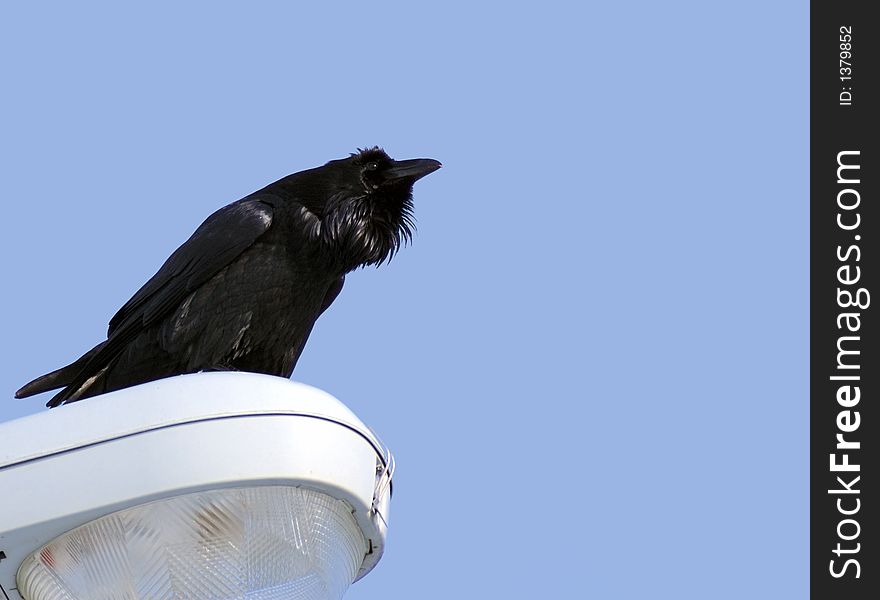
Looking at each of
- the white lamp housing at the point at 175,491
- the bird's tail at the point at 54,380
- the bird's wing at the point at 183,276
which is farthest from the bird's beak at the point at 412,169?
the white lamp housing at the point at 175,491

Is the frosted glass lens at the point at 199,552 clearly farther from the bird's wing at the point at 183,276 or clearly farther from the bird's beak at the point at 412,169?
the bird's beak at the point at 412,169

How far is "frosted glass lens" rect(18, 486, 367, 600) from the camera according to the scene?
3.41 metres

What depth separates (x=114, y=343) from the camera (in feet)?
20.4

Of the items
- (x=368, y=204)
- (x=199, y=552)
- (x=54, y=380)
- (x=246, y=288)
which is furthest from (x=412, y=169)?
(x=199, y=552)

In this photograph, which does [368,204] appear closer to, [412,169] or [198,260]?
[412,169]

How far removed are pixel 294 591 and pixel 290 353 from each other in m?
2.80

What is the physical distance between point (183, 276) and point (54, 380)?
2.15ft

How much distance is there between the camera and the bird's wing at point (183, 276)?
6.16 metres

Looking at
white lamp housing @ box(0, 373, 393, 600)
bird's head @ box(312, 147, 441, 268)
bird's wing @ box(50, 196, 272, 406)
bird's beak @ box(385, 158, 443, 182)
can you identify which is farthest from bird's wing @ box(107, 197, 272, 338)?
white lamp housing @ box(0, 373, 393, 600)

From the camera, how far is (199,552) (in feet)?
11.3

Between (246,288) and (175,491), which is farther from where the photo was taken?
(246,288)

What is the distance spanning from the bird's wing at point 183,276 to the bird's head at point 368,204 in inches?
10.9
